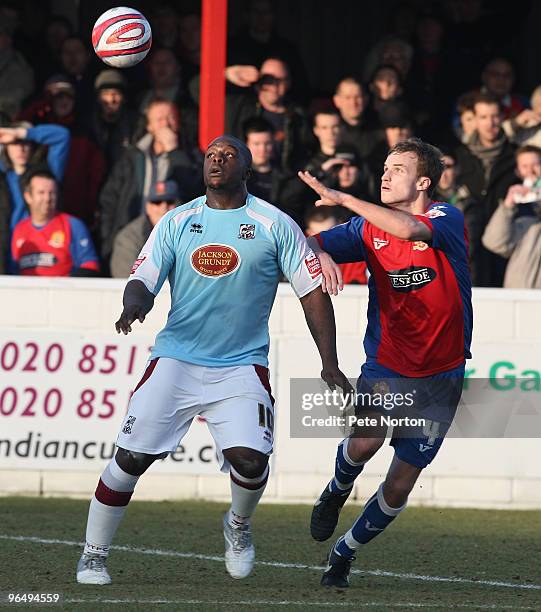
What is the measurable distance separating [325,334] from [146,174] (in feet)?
17.6

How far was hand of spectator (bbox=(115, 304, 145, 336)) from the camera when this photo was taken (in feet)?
21.2

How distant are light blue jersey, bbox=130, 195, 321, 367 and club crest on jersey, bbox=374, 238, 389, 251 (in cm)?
32

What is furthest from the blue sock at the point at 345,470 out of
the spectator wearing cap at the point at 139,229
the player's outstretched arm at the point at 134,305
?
the spectator wearing cap at the point at 139,229

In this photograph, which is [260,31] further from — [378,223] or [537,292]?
[378,223]

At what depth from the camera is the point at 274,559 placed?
320 inches

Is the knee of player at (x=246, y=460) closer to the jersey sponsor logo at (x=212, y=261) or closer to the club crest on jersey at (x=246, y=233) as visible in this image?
the jersey sponsor logo at (x=212, y=261)

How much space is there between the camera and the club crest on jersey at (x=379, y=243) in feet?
23.3

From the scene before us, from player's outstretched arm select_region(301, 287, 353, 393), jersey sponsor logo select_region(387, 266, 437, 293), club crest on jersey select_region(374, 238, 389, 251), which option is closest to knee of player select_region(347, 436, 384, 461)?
player's outstretched arm select_region(301, 287, 353, 393)

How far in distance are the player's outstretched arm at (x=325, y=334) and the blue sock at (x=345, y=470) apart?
48cm

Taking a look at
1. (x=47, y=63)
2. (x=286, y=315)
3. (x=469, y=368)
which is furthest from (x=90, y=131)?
(x=469, y=368)

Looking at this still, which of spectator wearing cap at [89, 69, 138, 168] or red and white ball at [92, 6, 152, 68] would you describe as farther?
spectator wearing cap at [89, 69, 138, 168]

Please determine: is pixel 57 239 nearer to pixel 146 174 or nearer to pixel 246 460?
pixel 146 174

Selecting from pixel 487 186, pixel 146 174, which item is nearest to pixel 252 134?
pixel 146 174

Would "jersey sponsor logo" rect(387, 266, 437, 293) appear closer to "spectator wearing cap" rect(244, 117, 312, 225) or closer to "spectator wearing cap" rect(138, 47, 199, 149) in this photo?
"spectator wearing cap" rect(244, 117, 312, 225)
